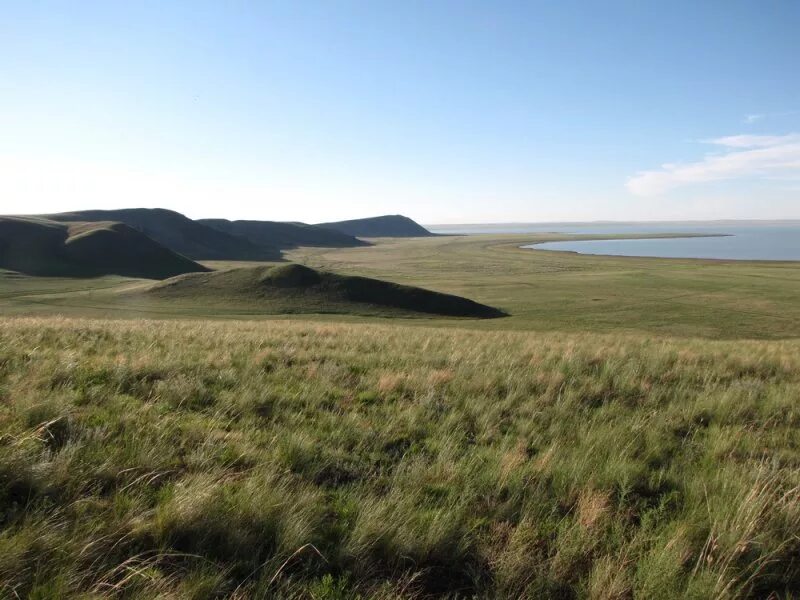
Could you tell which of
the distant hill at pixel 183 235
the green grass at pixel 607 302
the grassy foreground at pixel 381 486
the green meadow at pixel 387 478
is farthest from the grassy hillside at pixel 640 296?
the distant hill at pixel 183 235

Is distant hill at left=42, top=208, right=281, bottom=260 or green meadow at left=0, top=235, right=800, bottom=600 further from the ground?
distant hill at left=42, top=208, right=281, bottom=260

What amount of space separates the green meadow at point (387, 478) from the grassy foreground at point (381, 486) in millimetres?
21

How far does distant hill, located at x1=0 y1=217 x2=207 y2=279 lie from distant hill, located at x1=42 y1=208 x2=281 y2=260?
165ft

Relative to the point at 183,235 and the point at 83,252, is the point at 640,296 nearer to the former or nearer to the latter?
the point at 83,252

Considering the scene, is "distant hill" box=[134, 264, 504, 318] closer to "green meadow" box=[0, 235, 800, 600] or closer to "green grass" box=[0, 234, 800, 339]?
"green grass" box=[0, 234, 800, 339]

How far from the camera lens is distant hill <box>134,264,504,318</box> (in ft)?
168

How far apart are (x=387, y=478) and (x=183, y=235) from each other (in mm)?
180570

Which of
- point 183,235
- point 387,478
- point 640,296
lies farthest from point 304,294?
point 183,235

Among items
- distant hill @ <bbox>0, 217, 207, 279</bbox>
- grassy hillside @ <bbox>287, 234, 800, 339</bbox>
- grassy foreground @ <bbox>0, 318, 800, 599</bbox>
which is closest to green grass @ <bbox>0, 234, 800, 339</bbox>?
grassy hillside @ <bbox>287, 234, 800, 339</bbox>

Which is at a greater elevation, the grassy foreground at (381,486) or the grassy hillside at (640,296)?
the grassy foreground at (381,486)

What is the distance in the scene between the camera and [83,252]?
9325 centimetres

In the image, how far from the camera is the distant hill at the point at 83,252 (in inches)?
3418

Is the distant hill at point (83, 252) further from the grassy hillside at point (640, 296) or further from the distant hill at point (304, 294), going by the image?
the grassy hillside at point (640, 296)

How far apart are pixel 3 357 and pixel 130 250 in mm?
103183
